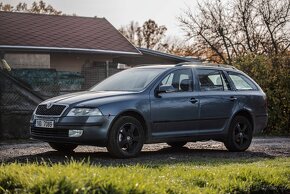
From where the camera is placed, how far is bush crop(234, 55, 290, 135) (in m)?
17.5

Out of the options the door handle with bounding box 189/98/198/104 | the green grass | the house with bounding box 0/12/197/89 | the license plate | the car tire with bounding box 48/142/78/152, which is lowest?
the car tire with bounding box 48/142/78/152

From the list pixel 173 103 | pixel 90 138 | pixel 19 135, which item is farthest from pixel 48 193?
pixel 19 135

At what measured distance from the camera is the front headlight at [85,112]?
942 centimetres

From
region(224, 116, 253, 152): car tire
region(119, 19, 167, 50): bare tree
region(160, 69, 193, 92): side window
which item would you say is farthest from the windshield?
region(119, 19, 167, 50): bare tree

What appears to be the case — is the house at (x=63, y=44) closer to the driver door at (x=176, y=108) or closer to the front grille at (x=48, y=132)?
the driver door at (x=176, y=108)

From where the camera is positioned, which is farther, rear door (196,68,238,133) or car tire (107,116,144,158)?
rear door (196,68,238,133)

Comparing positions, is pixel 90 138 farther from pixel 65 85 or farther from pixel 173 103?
pixel 65 85

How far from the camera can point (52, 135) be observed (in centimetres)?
962

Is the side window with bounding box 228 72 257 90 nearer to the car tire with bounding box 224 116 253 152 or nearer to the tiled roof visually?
the car tire with bounding box 224 116 253 152

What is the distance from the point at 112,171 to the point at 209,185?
1201 millimetres

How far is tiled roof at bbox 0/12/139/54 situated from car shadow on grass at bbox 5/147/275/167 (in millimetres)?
12905

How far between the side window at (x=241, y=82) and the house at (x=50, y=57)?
518 centimetres

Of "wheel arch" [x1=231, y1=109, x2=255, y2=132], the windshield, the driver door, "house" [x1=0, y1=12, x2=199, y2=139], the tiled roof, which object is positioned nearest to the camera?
the driver door

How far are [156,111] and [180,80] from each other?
3.51ft
